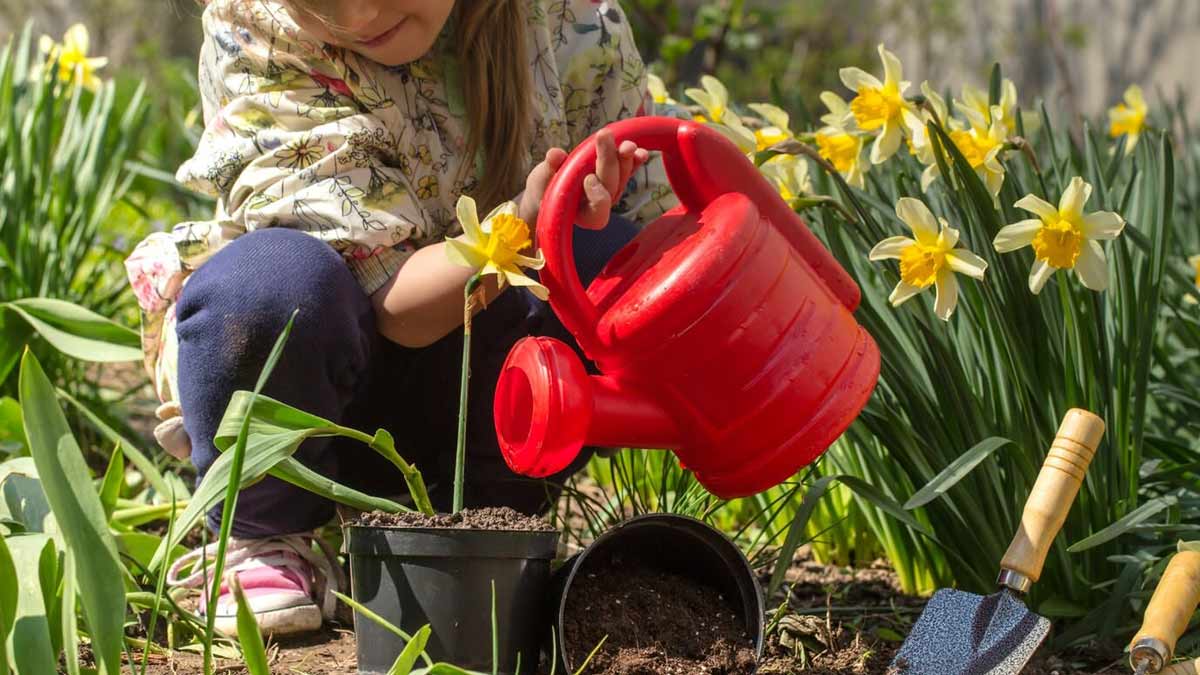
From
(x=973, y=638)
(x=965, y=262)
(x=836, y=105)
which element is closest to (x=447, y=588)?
(x=973, y=638)

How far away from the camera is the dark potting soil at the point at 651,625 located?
1189 mm

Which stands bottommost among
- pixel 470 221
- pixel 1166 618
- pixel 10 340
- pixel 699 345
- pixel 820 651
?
pixel 820 651

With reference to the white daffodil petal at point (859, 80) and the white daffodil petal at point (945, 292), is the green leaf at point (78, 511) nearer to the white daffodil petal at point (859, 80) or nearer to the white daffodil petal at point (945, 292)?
the white daffodil petal at point (945, 292)

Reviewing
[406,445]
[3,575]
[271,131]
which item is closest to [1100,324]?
[406,445]

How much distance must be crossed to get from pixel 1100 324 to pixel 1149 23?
5.00 meters

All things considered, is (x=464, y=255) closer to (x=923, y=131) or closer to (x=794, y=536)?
(x=794, y=536)

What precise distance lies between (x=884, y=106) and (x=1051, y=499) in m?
0.52

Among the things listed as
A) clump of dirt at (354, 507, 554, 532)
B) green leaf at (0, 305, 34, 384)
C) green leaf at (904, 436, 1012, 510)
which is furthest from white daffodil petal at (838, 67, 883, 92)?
green leaf at (0, 305, 34, 384)

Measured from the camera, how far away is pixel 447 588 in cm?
113

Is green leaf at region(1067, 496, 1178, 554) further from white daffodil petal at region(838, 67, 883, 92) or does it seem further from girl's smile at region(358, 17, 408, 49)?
girl's smile at region(358, 17, 408, 49)

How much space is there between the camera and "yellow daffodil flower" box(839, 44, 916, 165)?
4.99ft

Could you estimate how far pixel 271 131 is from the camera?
1.48 meters

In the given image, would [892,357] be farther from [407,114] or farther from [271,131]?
[271,131]

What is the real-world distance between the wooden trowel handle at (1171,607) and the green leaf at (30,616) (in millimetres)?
902
